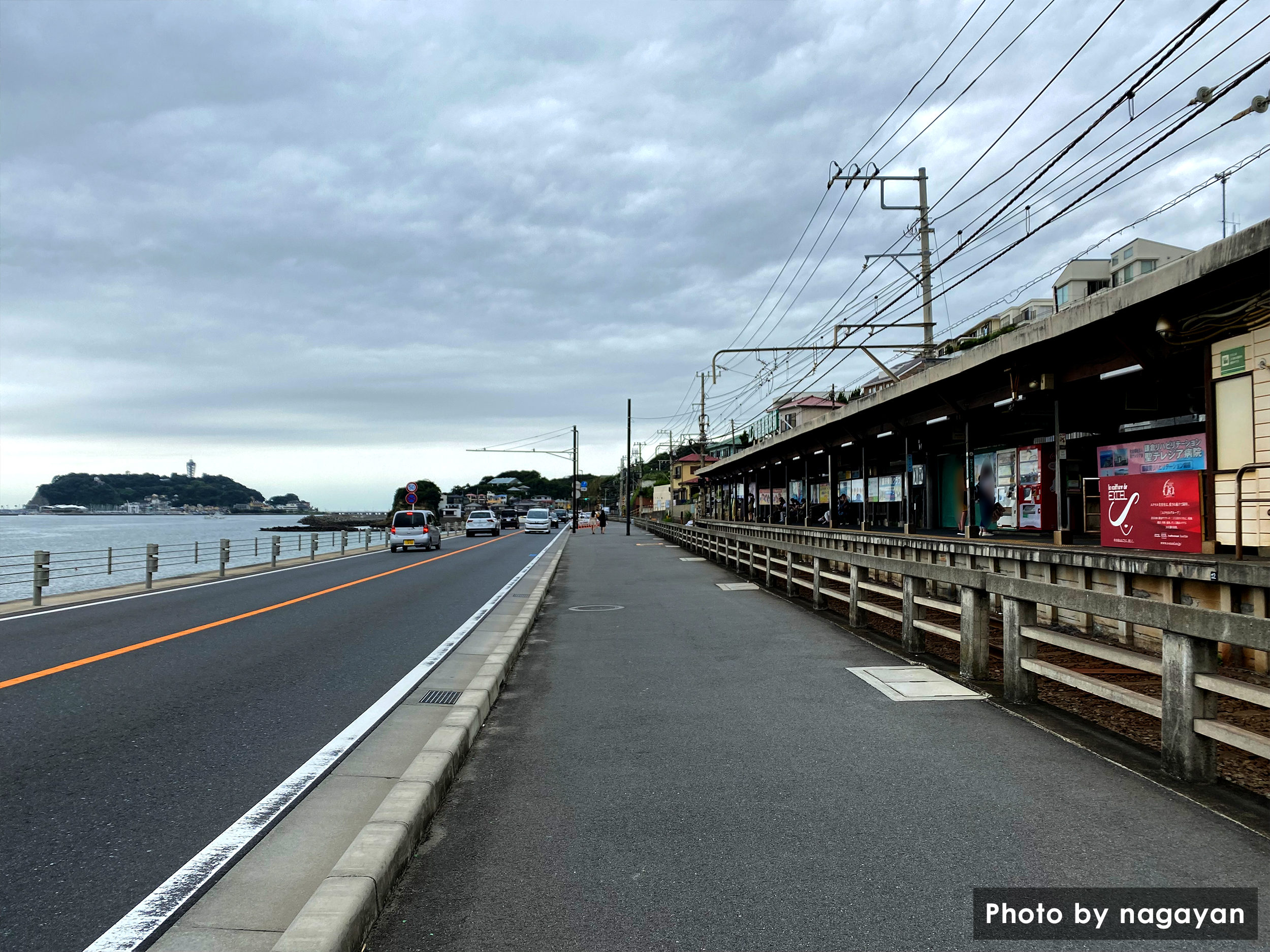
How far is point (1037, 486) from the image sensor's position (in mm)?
18438

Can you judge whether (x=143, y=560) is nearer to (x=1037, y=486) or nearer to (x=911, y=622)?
(x=1037, y=486)

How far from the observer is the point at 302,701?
23.6 feet

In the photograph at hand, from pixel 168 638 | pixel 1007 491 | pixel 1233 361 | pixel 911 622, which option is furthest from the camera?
pixel 1007 491

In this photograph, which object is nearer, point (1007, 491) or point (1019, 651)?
point (1019, 651)

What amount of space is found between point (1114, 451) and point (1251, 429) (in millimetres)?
4011

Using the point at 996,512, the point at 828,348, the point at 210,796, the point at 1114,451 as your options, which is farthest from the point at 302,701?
the point at 828,348

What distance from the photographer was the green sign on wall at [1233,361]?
10156 millimetres

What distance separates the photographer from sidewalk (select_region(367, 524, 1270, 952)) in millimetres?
3273

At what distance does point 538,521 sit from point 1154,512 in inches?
1989

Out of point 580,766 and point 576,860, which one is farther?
point 580,766

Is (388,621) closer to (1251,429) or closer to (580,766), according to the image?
(580,766)

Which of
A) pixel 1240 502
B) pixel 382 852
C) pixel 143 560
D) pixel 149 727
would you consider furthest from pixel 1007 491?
pixel 143 560

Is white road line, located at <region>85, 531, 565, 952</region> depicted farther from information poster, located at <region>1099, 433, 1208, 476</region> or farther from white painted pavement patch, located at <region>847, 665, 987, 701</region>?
information poster, located at <region>1099, 433, 1208, 476</region>

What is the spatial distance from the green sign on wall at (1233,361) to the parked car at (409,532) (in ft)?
102
